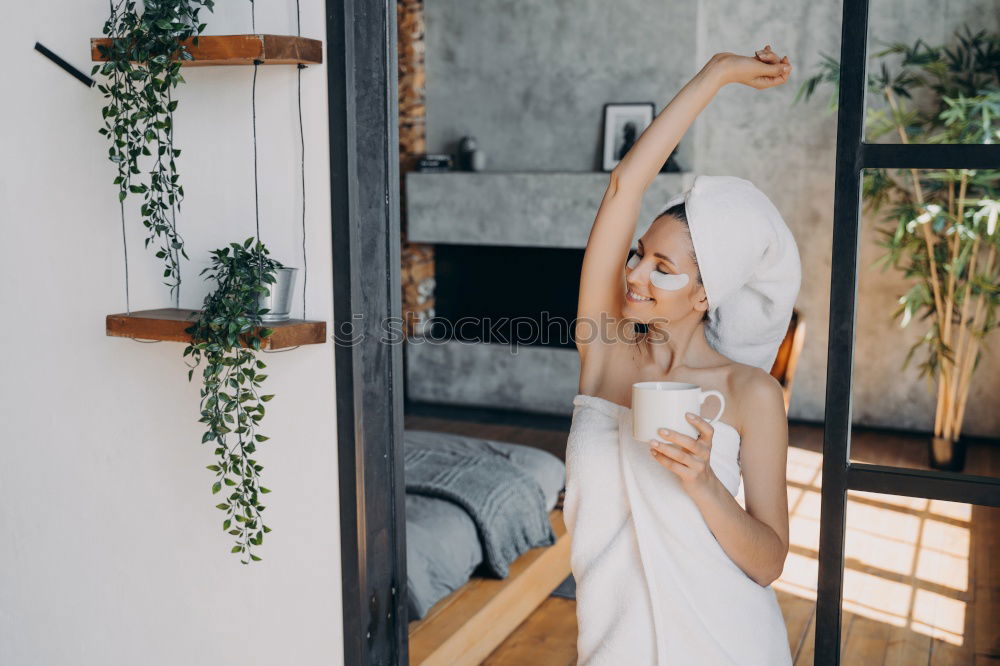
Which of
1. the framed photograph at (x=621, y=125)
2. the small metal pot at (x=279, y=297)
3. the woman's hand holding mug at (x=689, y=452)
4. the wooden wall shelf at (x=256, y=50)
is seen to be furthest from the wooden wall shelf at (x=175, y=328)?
the framed photograph at (x=621, y=125)

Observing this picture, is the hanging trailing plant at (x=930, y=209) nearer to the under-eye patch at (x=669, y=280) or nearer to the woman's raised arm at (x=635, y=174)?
the woman's raised arm at (x=635, y=174)

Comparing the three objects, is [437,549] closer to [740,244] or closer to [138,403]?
[138,403]

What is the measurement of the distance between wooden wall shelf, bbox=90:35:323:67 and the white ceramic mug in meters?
0.84

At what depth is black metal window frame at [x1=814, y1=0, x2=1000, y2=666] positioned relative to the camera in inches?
51.6

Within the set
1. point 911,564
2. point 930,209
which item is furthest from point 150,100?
point 930,209

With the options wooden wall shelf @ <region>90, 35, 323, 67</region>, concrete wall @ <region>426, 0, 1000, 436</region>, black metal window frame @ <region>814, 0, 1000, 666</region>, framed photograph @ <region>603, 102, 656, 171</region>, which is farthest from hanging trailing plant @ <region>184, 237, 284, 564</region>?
concrete wall @ <region>426, 0, 1000, 436</region>

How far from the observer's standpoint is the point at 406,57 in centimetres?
600

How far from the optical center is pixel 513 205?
562 cm

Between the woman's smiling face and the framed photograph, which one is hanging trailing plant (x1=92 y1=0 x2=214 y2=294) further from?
the framed photograph

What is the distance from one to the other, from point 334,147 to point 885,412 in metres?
4.64

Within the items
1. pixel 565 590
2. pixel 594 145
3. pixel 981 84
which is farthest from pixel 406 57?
pixel 565 590

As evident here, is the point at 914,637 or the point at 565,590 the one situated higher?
the point at 914,637

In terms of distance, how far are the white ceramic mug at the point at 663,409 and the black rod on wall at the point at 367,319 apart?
24.1 inches

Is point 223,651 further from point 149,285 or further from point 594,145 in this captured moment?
point 594,145
